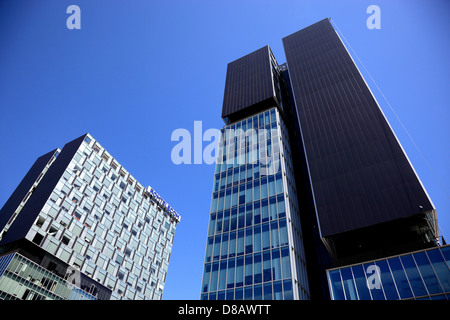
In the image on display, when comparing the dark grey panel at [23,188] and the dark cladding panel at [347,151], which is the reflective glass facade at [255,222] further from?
the dark grey panel at [23,188]

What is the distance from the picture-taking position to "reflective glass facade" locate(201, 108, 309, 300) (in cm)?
4394

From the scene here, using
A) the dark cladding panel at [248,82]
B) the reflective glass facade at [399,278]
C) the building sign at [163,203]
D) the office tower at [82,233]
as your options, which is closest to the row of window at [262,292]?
the reflective glass facade at [399,278]

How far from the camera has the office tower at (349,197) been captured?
35031 mm

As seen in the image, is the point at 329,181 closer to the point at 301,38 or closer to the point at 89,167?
the point at 301,38

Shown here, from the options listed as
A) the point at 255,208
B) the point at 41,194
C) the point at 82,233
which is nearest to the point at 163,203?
the point at 82,233

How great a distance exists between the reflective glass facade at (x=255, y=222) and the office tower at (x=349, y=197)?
0.68 meters

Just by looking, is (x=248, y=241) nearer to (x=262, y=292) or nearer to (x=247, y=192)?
(x=262, y=292)

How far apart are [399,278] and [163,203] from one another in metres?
80.8

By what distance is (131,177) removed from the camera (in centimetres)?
9469

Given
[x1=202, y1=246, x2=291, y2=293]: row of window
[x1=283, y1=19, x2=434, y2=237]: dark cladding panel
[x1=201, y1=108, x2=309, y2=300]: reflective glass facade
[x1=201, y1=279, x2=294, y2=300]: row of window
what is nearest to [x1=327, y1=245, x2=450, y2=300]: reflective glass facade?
[x1=283, y1=19, x2=434, y2=237]: dark cladding panel

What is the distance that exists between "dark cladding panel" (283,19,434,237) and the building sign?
56.9 metres

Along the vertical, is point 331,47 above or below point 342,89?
above
